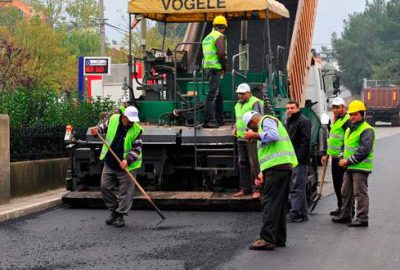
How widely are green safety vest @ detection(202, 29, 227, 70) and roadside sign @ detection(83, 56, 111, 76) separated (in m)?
6.56

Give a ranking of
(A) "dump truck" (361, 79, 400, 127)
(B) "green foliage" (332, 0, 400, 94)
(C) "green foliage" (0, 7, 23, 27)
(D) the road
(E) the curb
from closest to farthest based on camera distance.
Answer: (D) the road, (E) the curb, (A) "dump truck" (361, 79, 400, 127), (C) "green foliage" (0, 7, 23, 27), (B) "green foliage" (332, 0, 400, 94)

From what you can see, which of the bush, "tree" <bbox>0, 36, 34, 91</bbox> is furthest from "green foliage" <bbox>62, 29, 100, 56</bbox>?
the bush

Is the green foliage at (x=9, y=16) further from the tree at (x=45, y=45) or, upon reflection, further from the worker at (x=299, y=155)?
the worker at (x=299, y=155)

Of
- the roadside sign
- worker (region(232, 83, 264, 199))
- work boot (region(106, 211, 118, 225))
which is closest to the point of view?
work boot (region(106, 211, 118, 225))

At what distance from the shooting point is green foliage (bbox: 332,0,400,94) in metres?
86.4

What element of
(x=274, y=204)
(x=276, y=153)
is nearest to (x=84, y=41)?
(x=276, y=153)

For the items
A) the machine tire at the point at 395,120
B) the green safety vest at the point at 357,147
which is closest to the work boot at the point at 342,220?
the green safety vest at the point at 357,147

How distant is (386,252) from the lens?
27.7ft

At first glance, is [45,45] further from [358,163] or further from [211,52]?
[358,163]

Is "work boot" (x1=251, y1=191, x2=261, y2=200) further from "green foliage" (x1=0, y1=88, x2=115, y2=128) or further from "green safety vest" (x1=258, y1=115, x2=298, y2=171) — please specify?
"green foliage" (x1=0, y1=88, x2=115, y2=128)

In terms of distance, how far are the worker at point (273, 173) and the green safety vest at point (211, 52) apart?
10.6 ft

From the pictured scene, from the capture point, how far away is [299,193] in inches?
419

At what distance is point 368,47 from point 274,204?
8399 cm

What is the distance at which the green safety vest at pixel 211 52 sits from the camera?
11.9 metres
